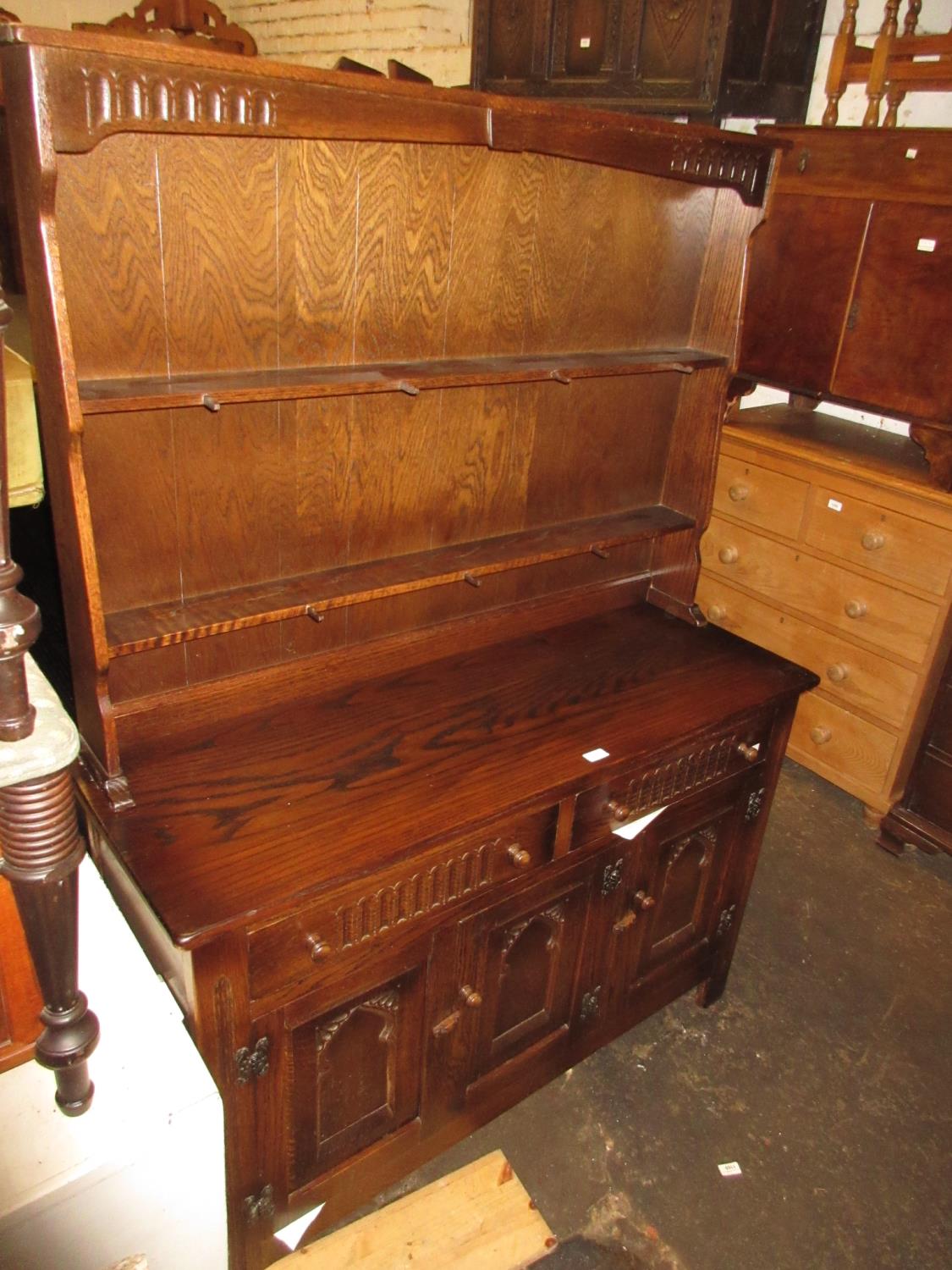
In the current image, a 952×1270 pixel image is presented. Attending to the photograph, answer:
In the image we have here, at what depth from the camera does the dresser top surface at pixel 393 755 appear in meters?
1.34

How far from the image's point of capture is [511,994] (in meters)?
1.74

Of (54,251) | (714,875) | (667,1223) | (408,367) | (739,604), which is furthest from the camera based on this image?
(739,604)

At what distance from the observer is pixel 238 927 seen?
1.26 meters

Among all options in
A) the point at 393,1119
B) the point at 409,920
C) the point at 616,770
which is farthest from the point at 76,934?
the point at 616,770

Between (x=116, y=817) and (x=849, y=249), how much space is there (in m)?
2.46

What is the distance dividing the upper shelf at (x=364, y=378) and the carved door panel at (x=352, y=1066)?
90cm

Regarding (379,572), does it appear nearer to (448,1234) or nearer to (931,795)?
(448,1234)

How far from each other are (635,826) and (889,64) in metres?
2.36

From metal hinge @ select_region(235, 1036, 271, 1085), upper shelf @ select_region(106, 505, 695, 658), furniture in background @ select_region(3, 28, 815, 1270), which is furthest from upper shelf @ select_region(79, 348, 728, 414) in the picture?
metal hinge @ select_region(235, 1036, 271, 1085)

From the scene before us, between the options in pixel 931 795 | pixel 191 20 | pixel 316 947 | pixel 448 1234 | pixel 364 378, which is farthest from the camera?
pixel 191 20

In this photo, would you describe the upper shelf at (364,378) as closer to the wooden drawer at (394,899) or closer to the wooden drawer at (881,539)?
the wooden drawer at (394,899)

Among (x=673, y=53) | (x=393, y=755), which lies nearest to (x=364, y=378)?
(x=393, y=755)

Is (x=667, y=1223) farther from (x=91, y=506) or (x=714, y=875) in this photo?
(x=91, y=506)

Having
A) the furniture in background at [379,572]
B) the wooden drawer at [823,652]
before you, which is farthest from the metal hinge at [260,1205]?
the wooden drawer at [823,652]
